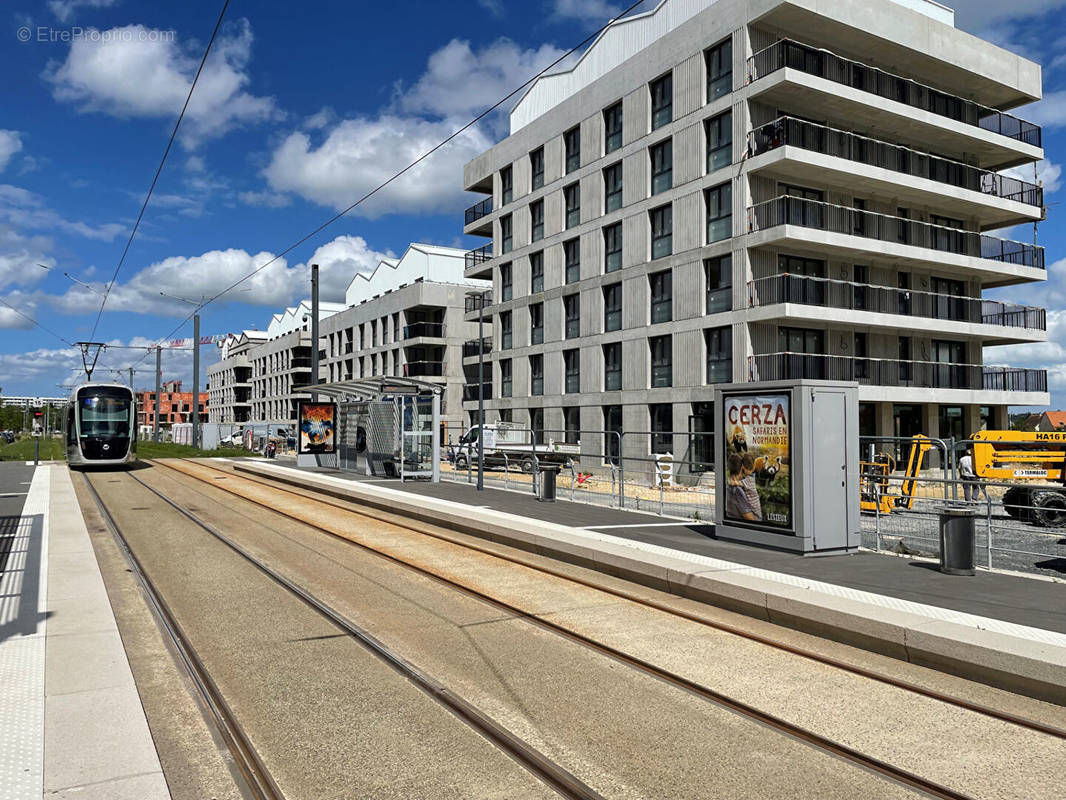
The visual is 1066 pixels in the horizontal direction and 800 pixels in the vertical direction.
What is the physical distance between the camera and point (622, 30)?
38.8 metres

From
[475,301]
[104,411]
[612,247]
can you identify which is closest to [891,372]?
[612,247]

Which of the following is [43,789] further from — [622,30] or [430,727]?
[622,30]

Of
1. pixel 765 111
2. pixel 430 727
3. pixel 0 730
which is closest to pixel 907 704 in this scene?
pixel 430 727

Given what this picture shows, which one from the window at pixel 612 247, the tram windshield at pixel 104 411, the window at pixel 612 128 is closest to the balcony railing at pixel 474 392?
the window at pixel 612 247

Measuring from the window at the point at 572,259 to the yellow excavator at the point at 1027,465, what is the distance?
22.8 meters

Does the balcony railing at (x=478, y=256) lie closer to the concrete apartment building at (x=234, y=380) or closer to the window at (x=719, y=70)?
the window at (x=719, y=70)

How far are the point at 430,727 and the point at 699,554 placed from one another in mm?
6621

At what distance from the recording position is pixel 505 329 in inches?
1866

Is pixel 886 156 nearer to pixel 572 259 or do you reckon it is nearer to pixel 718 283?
pixel 718 283

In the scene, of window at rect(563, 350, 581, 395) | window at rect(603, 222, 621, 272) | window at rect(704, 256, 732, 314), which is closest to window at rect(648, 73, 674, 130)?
window at rect(603, 222, 621, 272)

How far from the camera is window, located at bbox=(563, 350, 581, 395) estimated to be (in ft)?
135

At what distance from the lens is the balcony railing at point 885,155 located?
3098 cm

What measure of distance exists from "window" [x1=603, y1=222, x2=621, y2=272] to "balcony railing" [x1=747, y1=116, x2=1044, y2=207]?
867 centimetres

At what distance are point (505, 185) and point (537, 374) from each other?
1159cm
